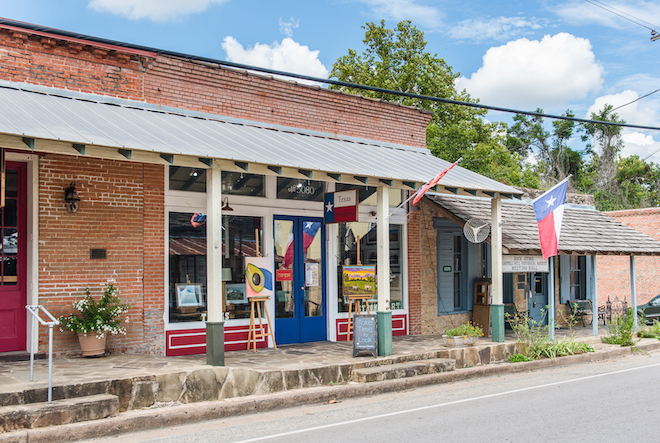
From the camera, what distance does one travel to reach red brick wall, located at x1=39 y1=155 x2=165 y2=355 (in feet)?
31.8

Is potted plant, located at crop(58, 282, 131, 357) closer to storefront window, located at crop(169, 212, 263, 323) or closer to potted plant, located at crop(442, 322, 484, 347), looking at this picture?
storefront window, located at crop(169, 212, 263, 323)

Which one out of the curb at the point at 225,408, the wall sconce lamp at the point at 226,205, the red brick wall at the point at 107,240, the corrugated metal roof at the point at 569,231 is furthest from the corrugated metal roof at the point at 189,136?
the curb at the point at 225,408

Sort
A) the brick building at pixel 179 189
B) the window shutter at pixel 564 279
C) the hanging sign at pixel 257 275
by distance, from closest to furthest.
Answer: the brick building at pixel 179 189, the hanging sign at pixel 257 275, the window shutter at pixel 564 279

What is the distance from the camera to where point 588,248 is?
15.1 metres

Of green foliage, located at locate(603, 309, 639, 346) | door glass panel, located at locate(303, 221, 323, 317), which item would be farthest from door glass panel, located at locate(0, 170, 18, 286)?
green foliage, located at locate(603, 309, 639, 346)

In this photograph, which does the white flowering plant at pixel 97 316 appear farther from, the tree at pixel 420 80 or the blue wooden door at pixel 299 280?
the tree at pixel 420 80

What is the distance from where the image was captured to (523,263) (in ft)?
45.7

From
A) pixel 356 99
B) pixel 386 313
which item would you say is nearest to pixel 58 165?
pixel 386 313

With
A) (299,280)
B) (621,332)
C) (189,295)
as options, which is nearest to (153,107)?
(189,295)

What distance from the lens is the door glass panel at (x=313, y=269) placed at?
13.0m

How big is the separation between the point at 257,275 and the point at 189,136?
10.0 ft

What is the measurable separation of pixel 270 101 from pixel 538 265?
7322mm

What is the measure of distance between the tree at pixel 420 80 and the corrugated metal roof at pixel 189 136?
19.0 m

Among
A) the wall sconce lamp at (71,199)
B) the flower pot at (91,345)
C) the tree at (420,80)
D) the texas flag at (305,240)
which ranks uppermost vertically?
the tree at (420,80)
